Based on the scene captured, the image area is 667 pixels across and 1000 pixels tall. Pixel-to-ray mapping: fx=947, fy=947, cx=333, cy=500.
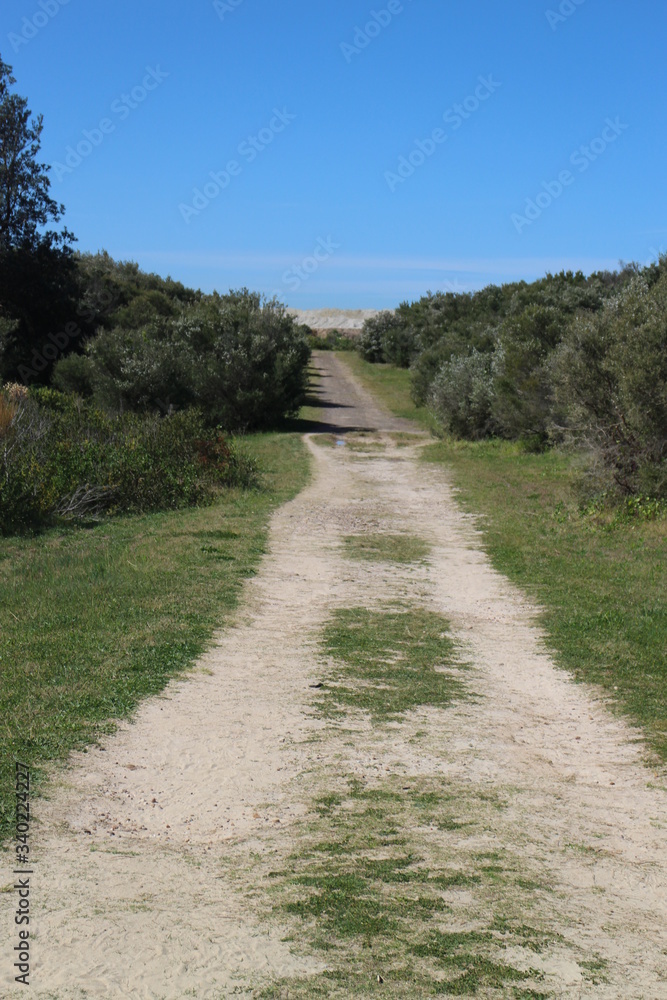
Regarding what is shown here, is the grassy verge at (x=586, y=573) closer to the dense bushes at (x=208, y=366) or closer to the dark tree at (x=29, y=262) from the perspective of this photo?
the dense bushes at (x=208, y=366)

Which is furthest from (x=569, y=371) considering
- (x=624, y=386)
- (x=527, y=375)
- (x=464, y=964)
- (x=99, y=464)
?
(x=464, y=964)

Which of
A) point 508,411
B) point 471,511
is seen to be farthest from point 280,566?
point 508,411

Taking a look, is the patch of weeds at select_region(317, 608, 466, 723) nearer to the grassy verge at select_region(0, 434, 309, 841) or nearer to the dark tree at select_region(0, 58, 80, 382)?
the grassy verge at select_region(0, 434, 309, 841)

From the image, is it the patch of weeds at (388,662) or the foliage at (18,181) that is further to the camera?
the foliage at (18,181)

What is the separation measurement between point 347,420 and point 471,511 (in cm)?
1767

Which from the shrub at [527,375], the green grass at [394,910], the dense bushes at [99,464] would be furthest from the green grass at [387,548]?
the shrub at [527,375]

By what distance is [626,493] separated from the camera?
46.6 feet

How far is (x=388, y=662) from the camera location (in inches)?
287

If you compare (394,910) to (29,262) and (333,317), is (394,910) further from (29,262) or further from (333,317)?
(333,317)

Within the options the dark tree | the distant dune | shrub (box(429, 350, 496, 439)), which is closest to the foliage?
the dark tree

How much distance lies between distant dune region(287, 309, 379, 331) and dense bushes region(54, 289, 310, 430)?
75.3 meters

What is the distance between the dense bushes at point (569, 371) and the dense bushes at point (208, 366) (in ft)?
16.3

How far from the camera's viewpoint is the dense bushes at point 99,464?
1411 cm

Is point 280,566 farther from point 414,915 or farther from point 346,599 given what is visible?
point 414,915
